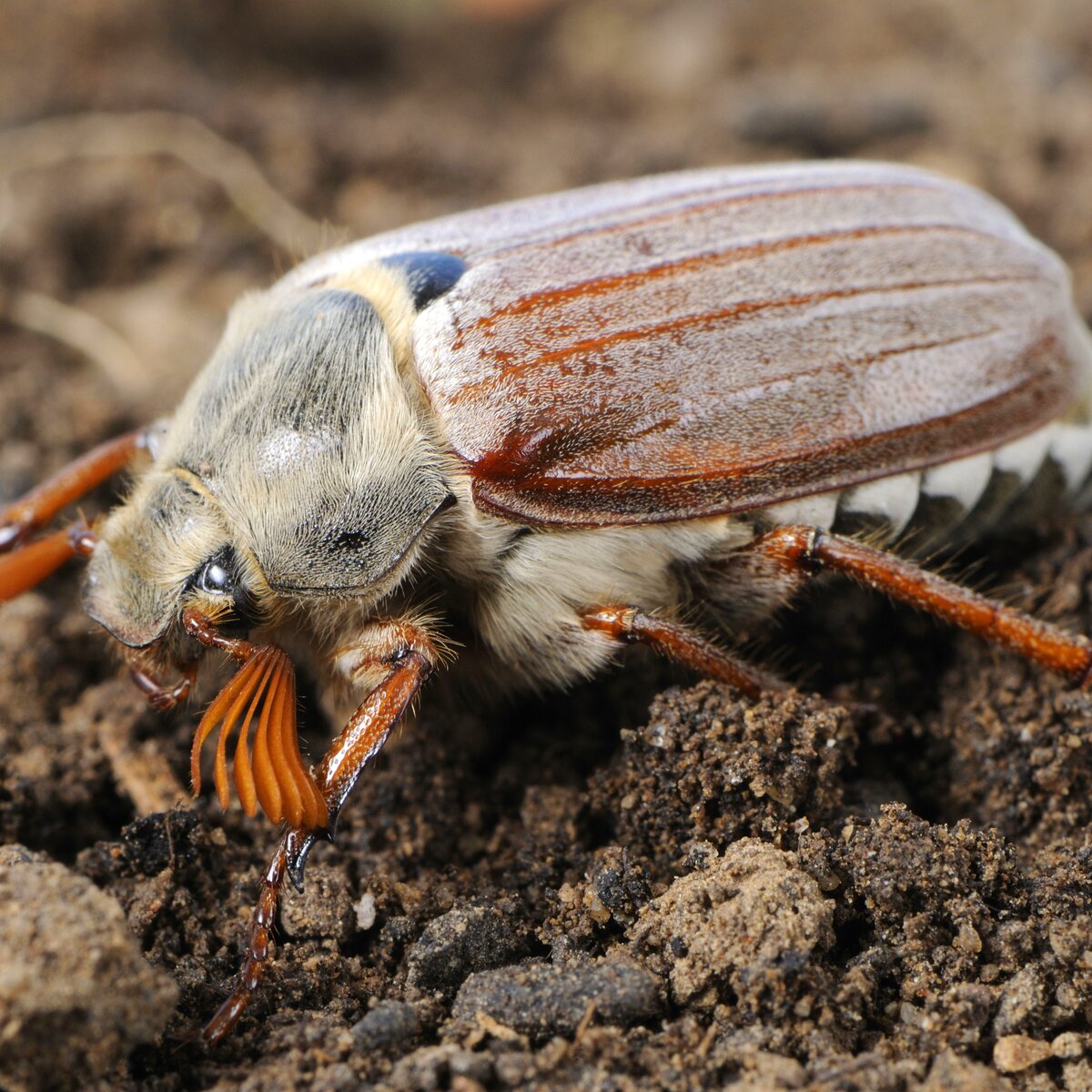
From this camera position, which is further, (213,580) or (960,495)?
(960,495)

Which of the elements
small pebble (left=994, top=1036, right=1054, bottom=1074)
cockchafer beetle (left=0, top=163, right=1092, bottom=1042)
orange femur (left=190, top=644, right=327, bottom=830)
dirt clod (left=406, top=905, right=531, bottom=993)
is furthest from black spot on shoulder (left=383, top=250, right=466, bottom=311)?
small pebble (left=994, top=1036, right=1054, bottom=1074)

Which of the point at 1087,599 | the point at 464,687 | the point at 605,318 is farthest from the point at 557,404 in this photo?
the point at 1087,599

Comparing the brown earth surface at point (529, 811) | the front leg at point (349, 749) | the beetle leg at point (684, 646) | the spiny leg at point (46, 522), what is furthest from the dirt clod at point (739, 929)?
the spiny leg at point (46, 522)

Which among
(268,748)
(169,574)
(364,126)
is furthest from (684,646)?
(364,126)

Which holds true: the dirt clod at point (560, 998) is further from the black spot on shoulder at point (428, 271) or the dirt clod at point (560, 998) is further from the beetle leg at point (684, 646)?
the black spot on shoulder at point (428, 271)

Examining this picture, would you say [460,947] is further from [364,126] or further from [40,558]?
[364,126]

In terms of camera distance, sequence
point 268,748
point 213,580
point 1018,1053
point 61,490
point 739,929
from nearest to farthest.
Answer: point 1018,1053 < point 739,929 < point 268,748 < point 213,580 < point 61,490

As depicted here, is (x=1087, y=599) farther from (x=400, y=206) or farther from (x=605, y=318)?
(x=400, y=206)
